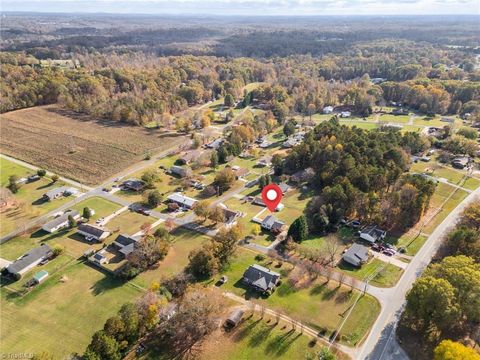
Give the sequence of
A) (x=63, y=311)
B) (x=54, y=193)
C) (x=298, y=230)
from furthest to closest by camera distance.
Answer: (x=54, y=193)
(x=298, y=230)
(x=63, y=311)

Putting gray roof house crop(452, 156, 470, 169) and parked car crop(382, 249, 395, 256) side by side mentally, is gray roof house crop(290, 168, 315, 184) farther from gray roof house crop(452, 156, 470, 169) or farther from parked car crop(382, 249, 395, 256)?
gray roof house crop(452, 156, 470, 169)

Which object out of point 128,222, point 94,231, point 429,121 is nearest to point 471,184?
point 429,121

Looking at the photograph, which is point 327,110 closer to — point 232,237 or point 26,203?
point 232,237

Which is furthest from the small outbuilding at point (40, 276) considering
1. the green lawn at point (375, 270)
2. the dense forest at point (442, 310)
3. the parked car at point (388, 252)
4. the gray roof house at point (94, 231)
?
the parked car at point (388, 252)

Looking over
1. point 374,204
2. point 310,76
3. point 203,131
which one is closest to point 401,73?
point 310,76

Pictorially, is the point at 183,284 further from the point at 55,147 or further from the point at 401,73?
the point at 401,73

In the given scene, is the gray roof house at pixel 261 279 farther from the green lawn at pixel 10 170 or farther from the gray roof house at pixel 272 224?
the green lawn at pixel 10 170
